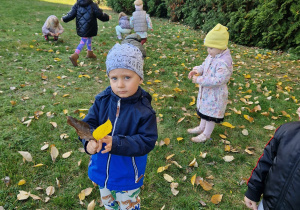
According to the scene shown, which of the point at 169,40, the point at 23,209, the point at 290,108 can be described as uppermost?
the point at 169,40

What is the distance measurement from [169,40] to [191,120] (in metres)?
4.77

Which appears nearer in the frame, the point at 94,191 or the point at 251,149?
the point at 94,191

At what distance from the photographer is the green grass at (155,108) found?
94.9 inches

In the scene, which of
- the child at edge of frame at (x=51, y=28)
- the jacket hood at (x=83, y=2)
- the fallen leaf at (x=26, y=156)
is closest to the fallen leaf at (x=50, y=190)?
the fallen leaf at (x=26, y=156)

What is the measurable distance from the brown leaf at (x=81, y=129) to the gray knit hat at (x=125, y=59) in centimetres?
41

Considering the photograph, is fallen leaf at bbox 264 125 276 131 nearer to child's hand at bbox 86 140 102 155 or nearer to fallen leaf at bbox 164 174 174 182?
fallen leaf at bbox 164 174 174 182

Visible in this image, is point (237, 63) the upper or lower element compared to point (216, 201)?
upper

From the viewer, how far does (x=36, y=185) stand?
238 centimetres

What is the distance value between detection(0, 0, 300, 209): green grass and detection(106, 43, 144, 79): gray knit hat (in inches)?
59.6

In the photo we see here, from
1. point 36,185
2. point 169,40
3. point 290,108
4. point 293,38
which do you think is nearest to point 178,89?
point 290,108

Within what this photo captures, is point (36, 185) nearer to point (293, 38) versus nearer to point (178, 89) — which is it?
point (178, 89)

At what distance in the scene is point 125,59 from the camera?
142 centimetres

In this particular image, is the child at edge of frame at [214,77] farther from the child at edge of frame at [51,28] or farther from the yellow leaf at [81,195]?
the child at edge of frame at [51,28]

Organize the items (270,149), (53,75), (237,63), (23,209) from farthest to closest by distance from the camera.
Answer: (237,63) → (53,75) → (23,209) → (270,149)
